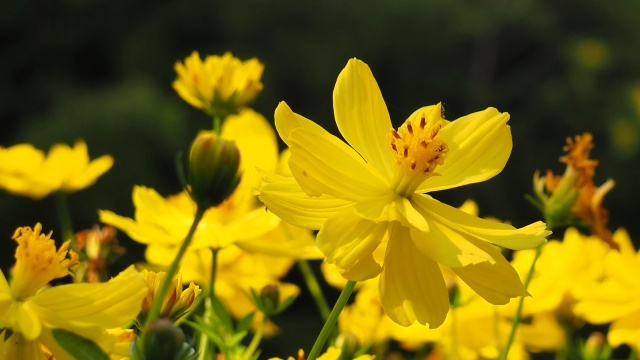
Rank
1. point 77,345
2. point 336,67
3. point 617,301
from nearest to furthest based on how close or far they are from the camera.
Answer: point 77,345 → point 617,301 → point 336,67

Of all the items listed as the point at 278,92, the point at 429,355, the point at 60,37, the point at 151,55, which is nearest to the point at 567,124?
the point at 278,92

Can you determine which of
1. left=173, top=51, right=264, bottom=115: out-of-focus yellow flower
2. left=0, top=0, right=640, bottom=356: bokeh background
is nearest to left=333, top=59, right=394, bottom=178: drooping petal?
left=173, top=51, right=264, bottom=115: out-of-focus yellow flower

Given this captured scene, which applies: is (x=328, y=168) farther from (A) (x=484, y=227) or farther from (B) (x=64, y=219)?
(B) (x=64, y=219)

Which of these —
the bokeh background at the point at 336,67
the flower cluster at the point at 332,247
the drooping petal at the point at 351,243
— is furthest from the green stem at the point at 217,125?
the bokeh background at the point at 336,67

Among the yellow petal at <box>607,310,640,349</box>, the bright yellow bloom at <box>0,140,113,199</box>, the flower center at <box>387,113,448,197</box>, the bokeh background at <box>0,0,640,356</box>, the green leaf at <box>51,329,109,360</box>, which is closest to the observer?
the green leaf at <box>51,329,109,360</box>

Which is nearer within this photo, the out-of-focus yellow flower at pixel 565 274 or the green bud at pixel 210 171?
the green bud at pixel 210 171

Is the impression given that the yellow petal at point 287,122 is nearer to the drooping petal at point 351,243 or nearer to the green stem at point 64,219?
the drooping petal at point 351,243

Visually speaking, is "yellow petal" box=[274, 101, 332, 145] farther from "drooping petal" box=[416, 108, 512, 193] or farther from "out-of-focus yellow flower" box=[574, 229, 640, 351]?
"out-of-focus yellow flower" box=[574, 229, 640, 351]

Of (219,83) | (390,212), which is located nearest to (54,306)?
(390,212)
